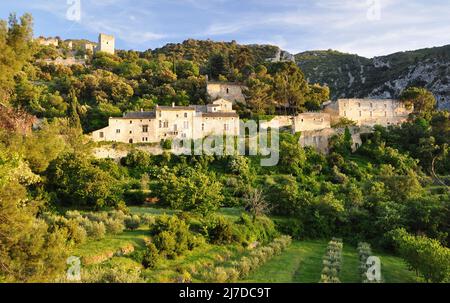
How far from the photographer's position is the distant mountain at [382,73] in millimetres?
86562

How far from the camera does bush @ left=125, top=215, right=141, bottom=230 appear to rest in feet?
84.0

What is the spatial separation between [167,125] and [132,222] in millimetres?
23635

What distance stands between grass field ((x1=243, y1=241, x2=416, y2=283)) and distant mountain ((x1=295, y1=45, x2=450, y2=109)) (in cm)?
6475

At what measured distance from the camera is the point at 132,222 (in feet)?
84.3

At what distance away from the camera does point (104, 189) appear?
30.5 meters

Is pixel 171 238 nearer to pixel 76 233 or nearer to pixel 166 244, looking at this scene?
pixel 166 244

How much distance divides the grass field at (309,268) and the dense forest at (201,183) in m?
0.81

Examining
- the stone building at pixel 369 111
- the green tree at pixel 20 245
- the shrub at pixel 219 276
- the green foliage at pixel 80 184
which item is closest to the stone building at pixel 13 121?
the green tree at pixel 20 245

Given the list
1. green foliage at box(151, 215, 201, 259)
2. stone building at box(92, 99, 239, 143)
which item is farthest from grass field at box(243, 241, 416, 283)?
stone building at box(92, 99, 239, 143)

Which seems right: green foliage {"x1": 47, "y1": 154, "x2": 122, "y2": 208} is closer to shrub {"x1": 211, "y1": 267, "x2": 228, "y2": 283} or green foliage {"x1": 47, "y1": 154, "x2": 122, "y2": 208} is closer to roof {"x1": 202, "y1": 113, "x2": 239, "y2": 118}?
shrub {"x1": 211, "y1": 267, "x2": 228, "y2": 283}

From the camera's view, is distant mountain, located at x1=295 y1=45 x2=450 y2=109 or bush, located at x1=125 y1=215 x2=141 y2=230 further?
distant mountain, located at x1=295 y1=45 x2=450 y2=109

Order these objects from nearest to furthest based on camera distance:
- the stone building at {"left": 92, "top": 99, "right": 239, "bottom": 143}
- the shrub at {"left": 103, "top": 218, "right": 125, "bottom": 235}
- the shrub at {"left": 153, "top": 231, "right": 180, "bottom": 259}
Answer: the shrub at {"left": 153, "top": 231, "right": 180, "bottom": 259}, the shrub at {"left": 103, "top": 218, "right": 125, "bottom": 235}, the stone building at {"left": 92, "top": 99, "right": 239, "bottom": 143}

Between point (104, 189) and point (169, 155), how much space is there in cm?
1422
